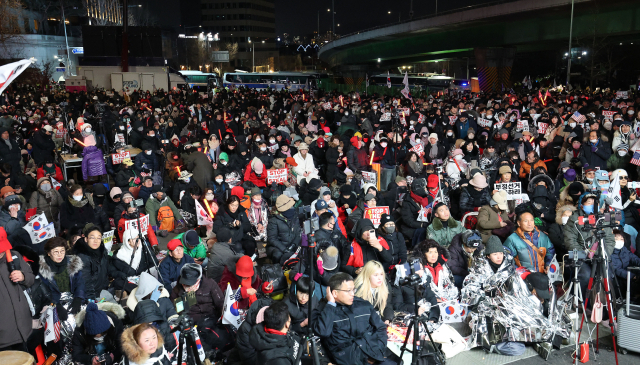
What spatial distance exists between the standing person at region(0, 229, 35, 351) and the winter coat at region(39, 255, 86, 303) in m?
0.42

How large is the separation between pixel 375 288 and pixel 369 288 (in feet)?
0.29

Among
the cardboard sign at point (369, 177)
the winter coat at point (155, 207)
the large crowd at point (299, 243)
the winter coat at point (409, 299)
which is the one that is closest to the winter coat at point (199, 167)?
the large crowd at point (299, 243)

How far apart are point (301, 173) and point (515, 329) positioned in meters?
6.41

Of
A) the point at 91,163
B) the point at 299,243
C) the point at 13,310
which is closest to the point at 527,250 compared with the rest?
the point at 299,243

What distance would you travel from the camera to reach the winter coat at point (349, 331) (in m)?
5.12

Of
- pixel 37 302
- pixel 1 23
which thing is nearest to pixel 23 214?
pixel 37 302

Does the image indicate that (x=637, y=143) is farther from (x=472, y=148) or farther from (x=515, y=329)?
(x=515, y=329)

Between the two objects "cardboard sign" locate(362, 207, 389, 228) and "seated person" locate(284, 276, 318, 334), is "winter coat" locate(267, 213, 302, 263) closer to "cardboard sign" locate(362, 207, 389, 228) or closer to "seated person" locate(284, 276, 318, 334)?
"cardboard sign" locate(362, 207, 389, 228)

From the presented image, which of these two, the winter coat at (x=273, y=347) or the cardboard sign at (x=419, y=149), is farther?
the cardboard sign at (x=419, y=149)

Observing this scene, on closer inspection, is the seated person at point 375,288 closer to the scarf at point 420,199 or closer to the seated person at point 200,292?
the seated person at point 200,292

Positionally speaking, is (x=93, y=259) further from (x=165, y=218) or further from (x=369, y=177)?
(x=369, y=177)

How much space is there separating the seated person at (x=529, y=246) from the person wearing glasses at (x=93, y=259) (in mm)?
5436

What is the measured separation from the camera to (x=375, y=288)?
595 cm

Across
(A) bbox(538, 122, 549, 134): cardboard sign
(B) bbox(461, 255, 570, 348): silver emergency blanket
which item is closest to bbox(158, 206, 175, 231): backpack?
(B) bbox(461, 255, 570, 348): silver emergency blanket
